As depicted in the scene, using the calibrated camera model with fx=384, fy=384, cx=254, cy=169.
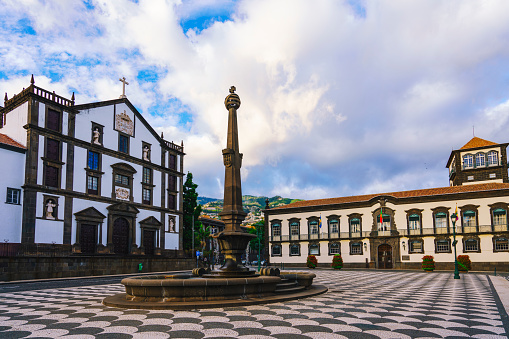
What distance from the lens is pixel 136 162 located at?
38.2m

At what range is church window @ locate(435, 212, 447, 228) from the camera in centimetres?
4241

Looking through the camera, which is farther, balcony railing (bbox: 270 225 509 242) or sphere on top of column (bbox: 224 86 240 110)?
balcony railing (bbox: 270 225 509 242)

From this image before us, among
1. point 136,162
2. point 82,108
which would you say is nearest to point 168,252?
point 136,162

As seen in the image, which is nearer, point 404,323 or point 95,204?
point 404,323

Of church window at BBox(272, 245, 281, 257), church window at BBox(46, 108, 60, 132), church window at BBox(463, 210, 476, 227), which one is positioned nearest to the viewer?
church window at BBox(46, 108, 60, 132)

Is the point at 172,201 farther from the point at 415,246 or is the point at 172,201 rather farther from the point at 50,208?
the point at 415,246

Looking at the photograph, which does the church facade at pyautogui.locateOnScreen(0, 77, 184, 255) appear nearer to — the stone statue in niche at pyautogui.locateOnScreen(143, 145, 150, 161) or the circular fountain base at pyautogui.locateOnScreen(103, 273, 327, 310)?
the stone statue in niche at pyautogui.locateOnScreen(143, 145, 150, 161)

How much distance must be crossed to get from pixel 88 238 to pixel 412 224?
34.2 metres

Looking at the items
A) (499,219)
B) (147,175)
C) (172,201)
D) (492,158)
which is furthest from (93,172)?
(492,158)

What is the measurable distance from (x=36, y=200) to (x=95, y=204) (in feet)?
17.7

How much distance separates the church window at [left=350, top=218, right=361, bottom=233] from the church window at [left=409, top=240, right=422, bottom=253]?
20.5 feet

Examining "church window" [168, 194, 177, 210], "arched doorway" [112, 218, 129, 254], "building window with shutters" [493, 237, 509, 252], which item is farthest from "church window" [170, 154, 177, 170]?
"building window with shutters" [493, 237, 509, 252]

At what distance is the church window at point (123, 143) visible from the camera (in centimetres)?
3641

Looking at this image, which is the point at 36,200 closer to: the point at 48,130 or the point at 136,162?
the point at 48,130
